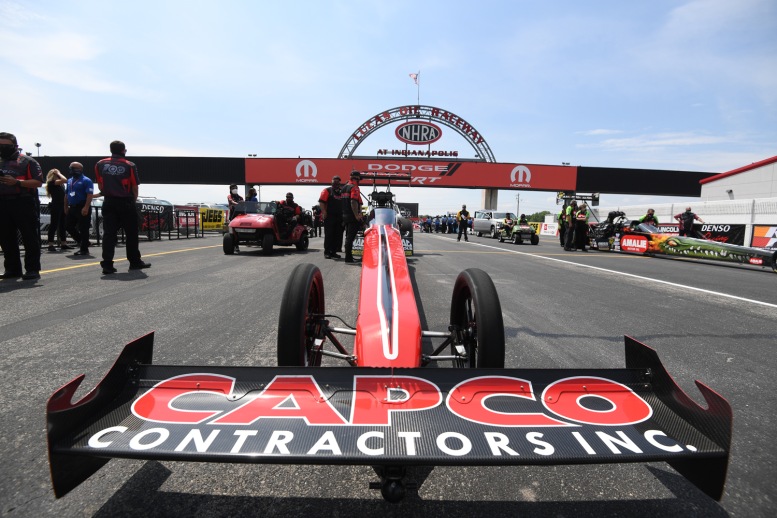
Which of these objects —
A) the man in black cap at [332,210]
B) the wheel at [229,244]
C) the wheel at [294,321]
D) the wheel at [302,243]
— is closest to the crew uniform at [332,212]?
the man in black cap at [332,210]

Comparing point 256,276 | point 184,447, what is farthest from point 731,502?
point 256,276

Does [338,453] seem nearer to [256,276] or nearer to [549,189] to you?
[256,276]

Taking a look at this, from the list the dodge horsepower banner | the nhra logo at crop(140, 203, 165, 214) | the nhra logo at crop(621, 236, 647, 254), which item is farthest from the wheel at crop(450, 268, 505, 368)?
the dodge horsepower banner

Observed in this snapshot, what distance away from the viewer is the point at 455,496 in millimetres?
1509

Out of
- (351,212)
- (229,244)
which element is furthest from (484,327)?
(229,244)

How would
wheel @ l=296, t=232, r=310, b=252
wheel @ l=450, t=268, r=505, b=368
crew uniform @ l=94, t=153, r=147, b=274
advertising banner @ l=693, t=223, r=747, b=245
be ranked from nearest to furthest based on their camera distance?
wheel @ l=450, t=268, r=505, b=368
crew uniform @ l=94, t=153, r=147, b=274
wheel @ l=296, t=232, r=310, b=252
advertising banner @ l=693, t=223, r=747, b=245

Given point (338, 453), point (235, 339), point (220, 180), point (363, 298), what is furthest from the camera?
point (220, 180)

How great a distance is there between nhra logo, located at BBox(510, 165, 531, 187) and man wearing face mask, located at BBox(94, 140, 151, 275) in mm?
36935

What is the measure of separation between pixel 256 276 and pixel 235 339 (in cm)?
351

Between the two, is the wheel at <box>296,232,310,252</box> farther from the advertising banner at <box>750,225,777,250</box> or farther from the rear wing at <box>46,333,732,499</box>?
the advertising banner at <box>750,225,777,250</box>

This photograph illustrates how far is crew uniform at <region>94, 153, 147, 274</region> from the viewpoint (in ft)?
20.2

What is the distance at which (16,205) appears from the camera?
18.2 ft

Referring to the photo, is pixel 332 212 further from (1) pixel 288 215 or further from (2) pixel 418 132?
(2) pixel 418 132

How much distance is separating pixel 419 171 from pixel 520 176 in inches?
381
